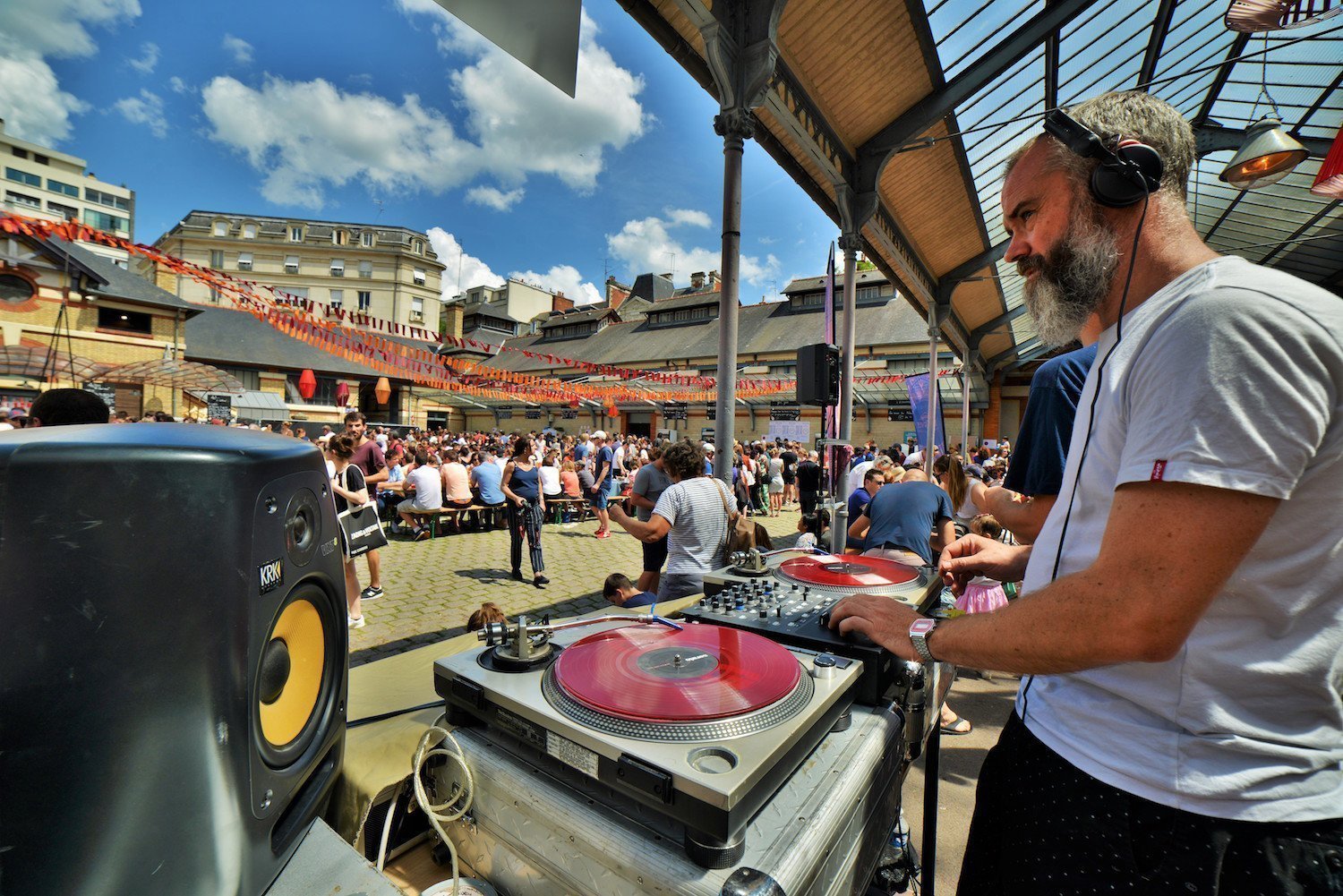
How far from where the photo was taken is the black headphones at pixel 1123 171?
2.84 ft

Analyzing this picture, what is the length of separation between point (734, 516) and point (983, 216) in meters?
8.82

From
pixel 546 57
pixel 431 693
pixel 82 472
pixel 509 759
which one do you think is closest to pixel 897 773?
pixel 509 759

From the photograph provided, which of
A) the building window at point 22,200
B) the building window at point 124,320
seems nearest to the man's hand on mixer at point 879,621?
the building window at point 124,320

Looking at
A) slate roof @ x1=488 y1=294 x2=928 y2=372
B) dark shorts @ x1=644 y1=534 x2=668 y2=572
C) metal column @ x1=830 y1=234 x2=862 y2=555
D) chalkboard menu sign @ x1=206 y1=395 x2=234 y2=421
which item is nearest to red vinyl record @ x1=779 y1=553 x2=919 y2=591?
dark shorts @ x1=644 y1=534 x2=668 y2=572

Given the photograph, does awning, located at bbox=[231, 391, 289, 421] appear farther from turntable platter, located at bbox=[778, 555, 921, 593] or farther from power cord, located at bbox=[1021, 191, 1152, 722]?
power cord, located at bbox=[1021, 191, 1152, 722]

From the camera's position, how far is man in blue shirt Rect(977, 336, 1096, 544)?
5.24 ft

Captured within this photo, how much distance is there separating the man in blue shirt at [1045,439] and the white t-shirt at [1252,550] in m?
0.85

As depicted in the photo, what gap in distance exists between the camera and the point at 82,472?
1.95 feet

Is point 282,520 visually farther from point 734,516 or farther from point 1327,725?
point 734,516

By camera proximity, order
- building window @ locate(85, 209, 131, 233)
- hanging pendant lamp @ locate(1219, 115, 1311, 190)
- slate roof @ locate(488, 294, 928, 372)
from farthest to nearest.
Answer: building window @ locate(85, 209, 131, 233), slate roof @ locate(488, 294, 928, 372), hanging pendant lamp @ locate(1219, 115, 1311, 190)

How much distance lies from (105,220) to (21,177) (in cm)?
632

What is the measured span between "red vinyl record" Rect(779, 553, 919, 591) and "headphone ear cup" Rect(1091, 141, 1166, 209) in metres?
1.07

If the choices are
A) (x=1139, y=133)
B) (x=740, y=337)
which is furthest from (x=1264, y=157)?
(x=740, y=337)

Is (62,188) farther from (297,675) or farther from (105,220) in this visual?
(297,675)
